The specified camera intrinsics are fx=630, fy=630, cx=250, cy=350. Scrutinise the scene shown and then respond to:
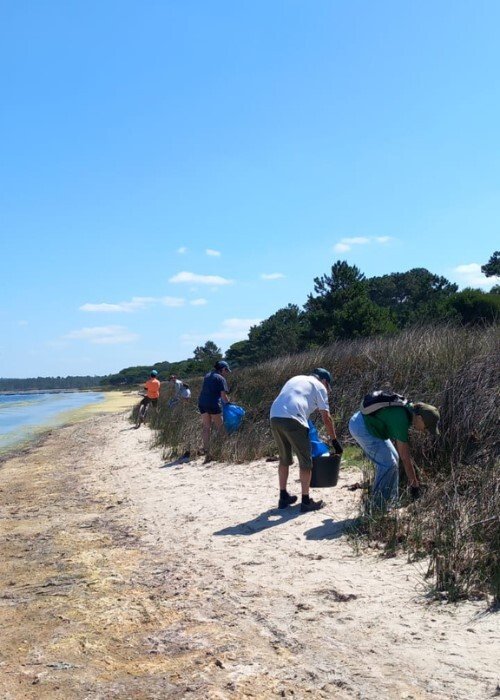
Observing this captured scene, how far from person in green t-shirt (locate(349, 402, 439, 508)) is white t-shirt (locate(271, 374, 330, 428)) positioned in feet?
2.28

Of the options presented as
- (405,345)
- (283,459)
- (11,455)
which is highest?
(405,345)

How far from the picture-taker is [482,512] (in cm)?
482

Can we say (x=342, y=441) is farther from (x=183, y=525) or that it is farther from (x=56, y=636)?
(x=56, y=636)

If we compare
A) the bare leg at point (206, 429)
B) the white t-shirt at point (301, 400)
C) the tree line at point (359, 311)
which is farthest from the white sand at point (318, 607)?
the tree line at point (359, 311)

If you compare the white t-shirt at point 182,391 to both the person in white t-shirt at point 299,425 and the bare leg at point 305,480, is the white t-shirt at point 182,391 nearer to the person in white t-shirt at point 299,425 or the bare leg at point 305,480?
the person in white t-shirt at point 299,425

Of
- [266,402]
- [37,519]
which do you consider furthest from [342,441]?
[37,519]

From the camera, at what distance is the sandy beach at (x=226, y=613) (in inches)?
130

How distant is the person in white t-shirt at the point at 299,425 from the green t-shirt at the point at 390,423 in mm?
640

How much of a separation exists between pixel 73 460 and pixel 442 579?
11.1 m

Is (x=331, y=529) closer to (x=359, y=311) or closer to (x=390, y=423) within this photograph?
(x=390, y=423)

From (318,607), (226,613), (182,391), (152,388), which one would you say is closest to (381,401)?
(318,607)

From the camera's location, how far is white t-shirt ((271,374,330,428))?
666 cm

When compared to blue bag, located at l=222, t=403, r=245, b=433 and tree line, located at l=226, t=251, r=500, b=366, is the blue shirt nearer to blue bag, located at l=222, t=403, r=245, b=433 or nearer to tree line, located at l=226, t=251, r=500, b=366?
blue bag, located at l=222, t=403, r=245, b=433

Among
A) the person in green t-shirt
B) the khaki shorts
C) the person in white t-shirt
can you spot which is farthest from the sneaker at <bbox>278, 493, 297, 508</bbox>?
the person in green t-shirt
